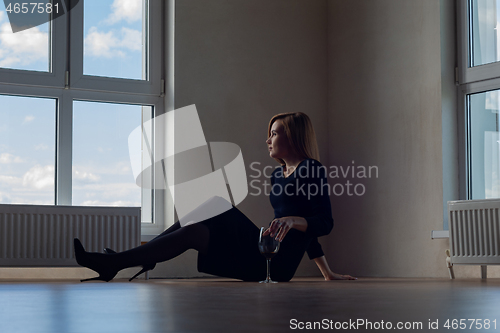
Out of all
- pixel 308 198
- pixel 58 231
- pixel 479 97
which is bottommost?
pixel 58 231

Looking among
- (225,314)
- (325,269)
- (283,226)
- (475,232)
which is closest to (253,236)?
(283,226)

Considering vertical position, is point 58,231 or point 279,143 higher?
point 279,143

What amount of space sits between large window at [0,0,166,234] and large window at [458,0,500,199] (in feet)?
7.83

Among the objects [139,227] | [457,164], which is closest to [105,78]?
[139,227]

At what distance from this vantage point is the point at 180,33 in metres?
5.01

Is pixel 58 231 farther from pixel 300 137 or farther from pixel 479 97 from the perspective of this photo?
pixel 479 97

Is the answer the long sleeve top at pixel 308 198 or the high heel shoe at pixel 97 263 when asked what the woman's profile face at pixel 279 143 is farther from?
the high heel shoe at pixel 97 263

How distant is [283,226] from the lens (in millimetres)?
2672

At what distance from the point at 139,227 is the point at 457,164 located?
238cm

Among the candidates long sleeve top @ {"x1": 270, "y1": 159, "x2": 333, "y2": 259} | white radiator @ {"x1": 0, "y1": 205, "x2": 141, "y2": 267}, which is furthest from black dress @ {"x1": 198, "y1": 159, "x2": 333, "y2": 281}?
white radiator @ {"x1": 0, "y1": 205, "x2": 141, "y2": 267}

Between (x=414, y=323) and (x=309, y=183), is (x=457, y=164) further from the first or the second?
(x=414, y=323)

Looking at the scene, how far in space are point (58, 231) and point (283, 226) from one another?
220 centimetres

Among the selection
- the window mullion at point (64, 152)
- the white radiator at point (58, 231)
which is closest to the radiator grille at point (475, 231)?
the white radiator at point (58, 231)

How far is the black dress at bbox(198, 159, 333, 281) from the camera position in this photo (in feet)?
9.27
